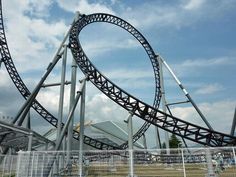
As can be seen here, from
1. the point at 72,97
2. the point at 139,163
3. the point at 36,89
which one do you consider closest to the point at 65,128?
the point at 72,97

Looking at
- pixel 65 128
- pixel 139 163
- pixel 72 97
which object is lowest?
pixel 139 163

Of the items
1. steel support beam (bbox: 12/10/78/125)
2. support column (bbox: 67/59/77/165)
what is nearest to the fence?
support column (bbox: 67/59/77/165)

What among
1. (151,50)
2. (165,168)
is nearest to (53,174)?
(165,168)

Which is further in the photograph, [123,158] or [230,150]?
[123,158]

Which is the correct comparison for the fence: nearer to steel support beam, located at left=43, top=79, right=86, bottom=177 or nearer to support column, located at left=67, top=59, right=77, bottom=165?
steel support beam, located at left=43, top=79, right=86, bottom=177

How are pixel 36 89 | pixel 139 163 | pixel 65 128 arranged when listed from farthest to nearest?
pixel 36 89 < pixel 65 128 < pixel 139 163

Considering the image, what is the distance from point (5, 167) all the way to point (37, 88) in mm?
4279

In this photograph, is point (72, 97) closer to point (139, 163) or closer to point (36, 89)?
point (36, 89)

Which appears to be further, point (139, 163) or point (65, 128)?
point (65, 128)

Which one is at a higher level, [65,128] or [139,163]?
[65,128]

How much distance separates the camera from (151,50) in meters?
19.5

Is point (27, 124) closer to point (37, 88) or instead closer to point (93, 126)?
point (37, 88)

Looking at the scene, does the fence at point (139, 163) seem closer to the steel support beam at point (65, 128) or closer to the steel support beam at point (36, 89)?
the steel support beam at point (65, 128)

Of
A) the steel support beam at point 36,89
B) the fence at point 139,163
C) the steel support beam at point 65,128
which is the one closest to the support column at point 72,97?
the steel support beam at point 65,128
